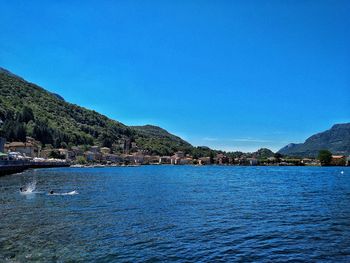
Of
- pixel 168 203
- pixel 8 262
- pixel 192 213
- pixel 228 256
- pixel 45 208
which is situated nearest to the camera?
pixel 8 262

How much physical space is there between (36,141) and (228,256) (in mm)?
197004

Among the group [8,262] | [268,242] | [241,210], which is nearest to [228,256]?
[268,242]

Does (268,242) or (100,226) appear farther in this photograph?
(100,226)

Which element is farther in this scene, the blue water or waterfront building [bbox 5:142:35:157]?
waterfront building [bbox 5:142:35:157]

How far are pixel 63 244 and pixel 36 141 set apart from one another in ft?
631

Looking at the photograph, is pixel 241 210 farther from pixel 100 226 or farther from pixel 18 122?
pixel 18 122

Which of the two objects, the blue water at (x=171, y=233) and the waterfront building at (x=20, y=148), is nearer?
the blue water at (x=171, y=233)

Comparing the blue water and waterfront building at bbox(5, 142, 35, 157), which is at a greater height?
waterfront building at bbox(5, 142, 35, 157)

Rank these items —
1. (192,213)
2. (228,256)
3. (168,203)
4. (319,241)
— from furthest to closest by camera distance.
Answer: (168,203)
(192,213)
(319,241)
(228,256)

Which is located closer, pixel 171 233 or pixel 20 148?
pixel 171 233

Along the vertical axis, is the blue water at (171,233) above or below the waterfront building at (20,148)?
below

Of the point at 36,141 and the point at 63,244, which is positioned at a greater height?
the point at 36,141

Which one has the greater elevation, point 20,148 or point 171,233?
point 20,148

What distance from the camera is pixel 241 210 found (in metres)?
31.2
